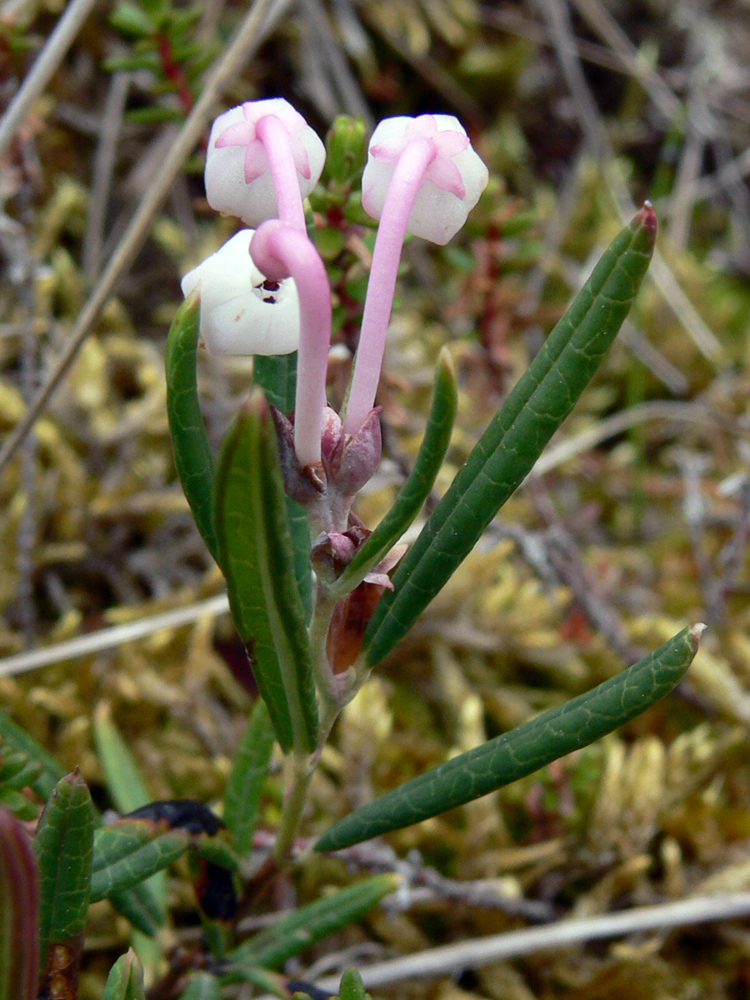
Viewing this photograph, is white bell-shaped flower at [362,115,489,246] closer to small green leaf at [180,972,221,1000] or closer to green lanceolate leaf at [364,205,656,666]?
green lanceolate leaf at [364,205,656,666]

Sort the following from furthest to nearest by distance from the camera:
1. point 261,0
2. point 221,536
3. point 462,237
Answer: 1. point 462,237
2. point 261,0
3. point 221,536

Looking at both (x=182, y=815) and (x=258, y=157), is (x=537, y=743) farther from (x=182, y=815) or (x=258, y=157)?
(x=258, y=157)

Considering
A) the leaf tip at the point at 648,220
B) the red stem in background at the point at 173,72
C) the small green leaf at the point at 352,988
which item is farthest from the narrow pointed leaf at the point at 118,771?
the red stem in background at the point at 173,72

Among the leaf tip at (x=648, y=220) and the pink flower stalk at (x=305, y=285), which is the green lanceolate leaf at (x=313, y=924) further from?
the leaf tip at (x=648, y=220)

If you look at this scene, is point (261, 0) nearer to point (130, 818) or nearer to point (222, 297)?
point (222, 297)

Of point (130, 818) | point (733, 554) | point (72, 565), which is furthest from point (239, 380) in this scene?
point (130, 818)

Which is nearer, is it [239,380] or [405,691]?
[405,691]

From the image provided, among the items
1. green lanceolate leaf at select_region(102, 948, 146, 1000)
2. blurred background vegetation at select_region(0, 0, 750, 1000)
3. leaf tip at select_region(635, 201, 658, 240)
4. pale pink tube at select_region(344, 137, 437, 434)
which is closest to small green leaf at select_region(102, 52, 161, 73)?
blurred background vegetation at select_region(0, 0, 750, 1000)
